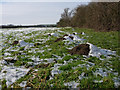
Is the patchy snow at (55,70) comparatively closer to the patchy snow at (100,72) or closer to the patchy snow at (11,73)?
the patchy snow at (11,73)

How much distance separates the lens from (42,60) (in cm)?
809

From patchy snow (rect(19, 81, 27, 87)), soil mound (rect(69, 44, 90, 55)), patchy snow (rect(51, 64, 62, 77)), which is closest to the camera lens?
patchy snow (rect(19, 81, 27, 87))

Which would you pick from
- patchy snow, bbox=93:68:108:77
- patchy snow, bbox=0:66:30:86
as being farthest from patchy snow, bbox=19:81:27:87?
patchy snow, bbox=93:68:108:77

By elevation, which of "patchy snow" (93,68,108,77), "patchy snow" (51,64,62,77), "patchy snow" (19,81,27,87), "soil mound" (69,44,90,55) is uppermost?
"soil mound" (69,44,90,55)

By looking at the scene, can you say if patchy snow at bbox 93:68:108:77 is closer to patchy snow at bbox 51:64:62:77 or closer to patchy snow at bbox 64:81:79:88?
patchy snow at bbox 64:81:79:88

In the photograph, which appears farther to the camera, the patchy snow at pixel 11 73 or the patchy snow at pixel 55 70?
the patchy snow at pixel 55 70

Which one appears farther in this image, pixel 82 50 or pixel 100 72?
pixel 82 50

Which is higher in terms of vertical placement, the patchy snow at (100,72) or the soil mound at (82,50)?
the soil mound at (82,50)

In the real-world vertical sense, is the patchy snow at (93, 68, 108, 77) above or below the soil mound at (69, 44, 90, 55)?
below

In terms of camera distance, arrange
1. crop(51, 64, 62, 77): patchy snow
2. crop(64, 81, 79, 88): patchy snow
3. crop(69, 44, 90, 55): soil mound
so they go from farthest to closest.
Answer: crop(69, 44, 90, 55): soil mound, crop(51, 64, 62, 77): patchy snow, crop(64, 81, 79, 88): patchy snow

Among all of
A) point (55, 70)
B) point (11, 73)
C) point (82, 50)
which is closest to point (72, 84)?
point (55, 70)

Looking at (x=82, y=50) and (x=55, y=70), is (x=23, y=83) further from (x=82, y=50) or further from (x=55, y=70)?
(x=82, y=50)

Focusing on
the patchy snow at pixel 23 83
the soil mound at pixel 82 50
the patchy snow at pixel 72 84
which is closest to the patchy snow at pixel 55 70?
the patchy snow at pixel 72 84

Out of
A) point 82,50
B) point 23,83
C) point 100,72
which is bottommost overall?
point 23,83
